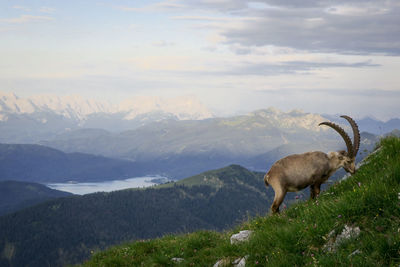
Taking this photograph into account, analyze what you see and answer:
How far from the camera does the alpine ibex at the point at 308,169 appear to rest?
1290cm

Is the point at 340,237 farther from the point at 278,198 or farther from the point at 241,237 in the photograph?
the point at 278,198

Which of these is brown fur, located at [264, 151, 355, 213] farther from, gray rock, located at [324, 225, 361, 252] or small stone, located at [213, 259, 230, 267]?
gray rock, located at [324, 225, 361, 252]

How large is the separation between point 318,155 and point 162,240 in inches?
290

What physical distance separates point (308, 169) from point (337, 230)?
478 centimetres

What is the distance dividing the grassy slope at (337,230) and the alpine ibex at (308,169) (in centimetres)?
77

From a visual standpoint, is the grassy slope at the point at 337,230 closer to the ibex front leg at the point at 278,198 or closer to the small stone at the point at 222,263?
the small stone at the point at 222,263

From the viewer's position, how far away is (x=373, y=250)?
716 centimetres

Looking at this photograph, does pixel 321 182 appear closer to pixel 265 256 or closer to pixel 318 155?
pixel 318 155

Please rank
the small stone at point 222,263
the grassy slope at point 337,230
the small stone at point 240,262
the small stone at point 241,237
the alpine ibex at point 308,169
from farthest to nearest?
the alpine ibex at point 308,169, the small stone at point 241,237, the small stone at point 222,263, the small stone at point 240,262, the grassy slope at point 337,230

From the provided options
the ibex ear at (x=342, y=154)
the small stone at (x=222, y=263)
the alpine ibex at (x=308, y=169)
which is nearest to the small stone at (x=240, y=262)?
the small stone at (x=222, y=263)

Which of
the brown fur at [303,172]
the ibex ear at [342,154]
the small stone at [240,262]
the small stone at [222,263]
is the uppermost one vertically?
the ibex ear at [342,154]

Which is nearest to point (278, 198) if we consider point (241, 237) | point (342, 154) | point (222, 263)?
point (241, 237)

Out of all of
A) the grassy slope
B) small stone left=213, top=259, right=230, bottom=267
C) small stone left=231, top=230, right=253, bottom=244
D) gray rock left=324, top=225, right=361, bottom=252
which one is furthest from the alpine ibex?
gray rock left=324, top=225, right=361, bottom=252

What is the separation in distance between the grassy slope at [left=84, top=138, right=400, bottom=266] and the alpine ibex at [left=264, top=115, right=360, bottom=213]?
766mm
